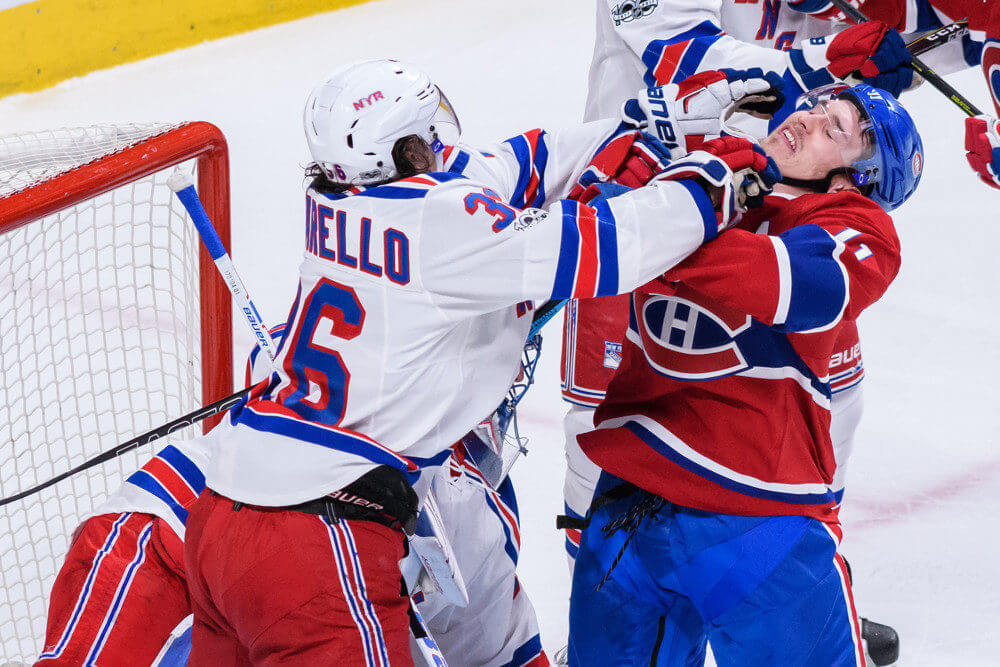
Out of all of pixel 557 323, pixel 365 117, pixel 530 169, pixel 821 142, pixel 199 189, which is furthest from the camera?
pixel 557 323

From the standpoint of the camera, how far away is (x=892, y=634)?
2346 mm

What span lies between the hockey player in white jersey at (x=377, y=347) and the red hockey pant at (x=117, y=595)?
5.8 inches

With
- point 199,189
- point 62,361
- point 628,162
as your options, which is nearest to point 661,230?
point 628,162

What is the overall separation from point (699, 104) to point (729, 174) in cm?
28

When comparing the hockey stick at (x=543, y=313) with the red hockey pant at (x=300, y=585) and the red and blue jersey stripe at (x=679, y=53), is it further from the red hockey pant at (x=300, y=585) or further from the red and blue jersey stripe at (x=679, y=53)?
the red and blue jersey stripe at (x=679, y=53)

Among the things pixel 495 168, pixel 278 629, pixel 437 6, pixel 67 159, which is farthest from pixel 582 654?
pixel 437 6

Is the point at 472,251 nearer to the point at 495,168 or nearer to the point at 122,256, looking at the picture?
the point at 495,168

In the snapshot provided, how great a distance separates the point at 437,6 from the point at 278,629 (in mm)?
4169

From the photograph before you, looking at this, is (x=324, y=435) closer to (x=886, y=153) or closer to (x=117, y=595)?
(x=117, y=595)

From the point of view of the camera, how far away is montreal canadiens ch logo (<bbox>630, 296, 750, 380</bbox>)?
161 centimetres

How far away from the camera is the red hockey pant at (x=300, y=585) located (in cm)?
154

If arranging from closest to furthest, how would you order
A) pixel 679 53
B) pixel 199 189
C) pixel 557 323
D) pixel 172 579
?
pixel 172 579
pixel 199 189
pixel 679 53
pixel 557 323

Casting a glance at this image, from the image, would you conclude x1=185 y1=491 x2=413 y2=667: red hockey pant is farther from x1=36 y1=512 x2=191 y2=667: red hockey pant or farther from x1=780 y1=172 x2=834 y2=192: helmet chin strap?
x1=780 y1=172 x2=834 y2=192: helmet chin strap

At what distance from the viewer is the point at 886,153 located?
1.67 m
